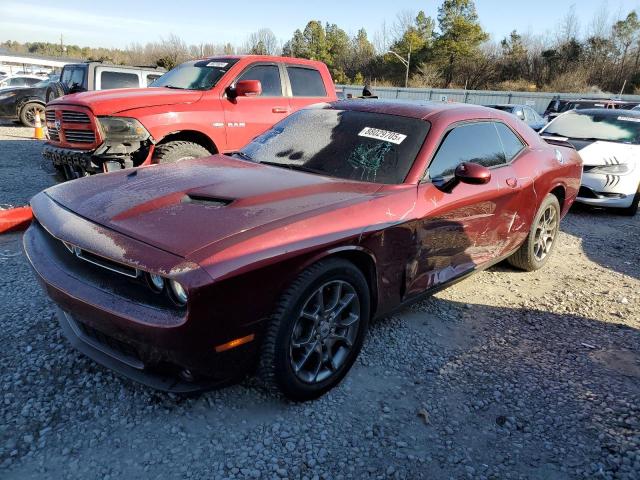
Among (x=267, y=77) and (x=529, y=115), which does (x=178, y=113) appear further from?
(x=529, y=115)

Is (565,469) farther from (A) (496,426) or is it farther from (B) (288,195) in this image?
(B) (288,195)

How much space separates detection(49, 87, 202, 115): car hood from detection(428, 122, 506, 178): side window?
363 cm

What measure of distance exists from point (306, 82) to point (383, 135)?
4.25 meters

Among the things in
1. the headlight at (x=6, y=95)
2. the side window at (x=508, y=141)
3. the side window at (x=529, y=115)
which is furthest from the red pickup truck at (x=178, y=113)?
the headlight at (x=6, y=95)

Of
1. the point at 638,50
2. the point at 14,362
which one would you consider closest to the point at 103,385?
the point at 14,362

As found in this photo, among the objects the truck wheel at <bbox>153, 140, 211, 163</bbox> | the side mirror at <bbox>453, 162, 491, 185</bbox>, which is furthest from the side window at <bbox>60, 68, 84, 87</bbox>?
the side mirror at <bbox>453, 162, 491, 185</bbox>

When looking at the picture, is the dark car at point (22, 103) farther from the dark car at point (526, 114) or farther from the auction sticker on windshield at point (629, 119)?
the auction sticker on windshield at point (629, 119)

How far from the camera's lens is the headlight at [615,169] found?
697 centimetres

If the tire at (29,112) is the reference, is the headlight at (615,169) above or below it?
above

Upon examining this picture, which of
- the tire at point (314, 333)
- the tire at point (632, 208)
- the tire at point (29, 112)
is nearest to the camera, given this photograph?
the tire at point (314, 333)

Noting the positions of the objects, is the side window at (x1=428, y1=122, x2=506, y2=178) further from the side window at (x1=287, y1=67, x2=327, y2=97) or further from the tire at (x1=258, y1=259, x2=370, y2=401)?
the side window at (x1=287, y1=67, x2=327, y2=97)

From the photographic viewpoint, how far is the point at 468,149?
3586 mm

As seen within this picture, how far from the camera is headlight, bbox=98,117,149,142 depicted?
213 inches

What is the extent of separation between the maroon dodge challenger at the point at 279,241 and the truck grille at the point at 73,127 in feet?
8.56
